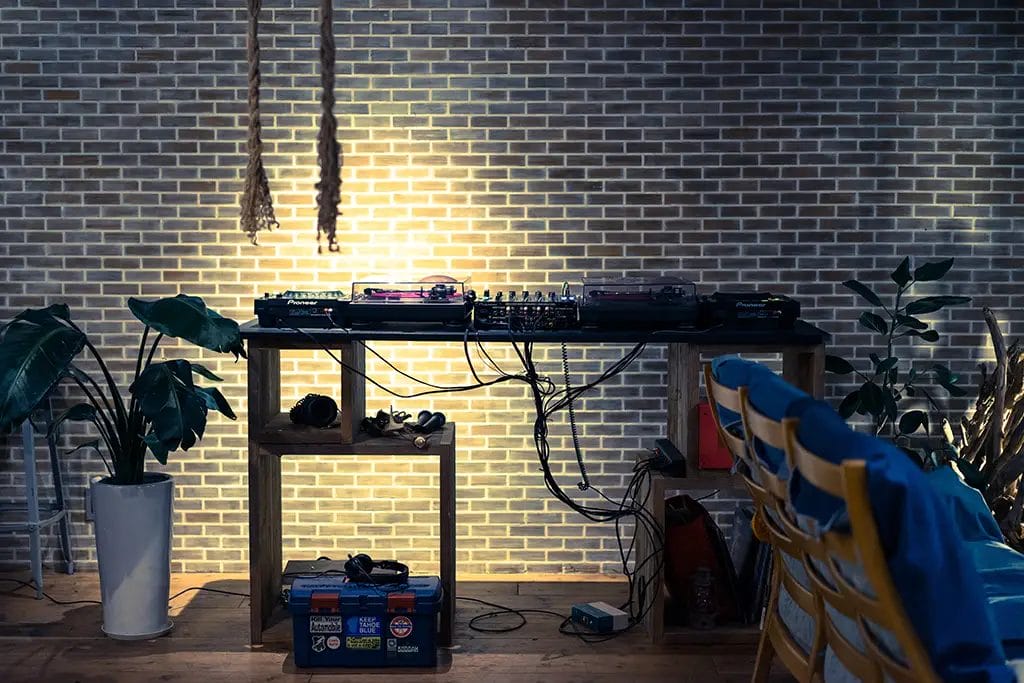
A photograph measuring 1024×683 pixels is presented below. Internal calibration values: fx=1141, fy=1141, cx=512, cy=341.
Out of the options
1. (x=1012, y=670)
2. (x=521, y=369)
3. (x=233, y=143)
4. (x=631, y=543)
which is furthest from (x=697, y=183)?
(x=1012, y=670)

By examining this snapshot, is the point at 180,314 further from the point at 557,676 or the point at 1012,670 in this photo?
the point at 1012,670

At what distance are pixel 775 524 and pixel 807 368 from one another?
52.2 inches

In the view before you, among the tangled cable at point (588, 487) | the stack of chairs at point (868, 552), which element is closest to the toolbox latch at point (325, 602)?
the tangled cable at point (588, 487)

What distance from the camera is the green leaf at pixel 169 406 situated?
3.73 meters

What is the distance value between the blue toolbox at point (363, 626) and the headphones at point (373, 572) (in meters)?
0.06

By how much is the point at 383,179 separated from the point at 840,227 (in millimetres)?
1922

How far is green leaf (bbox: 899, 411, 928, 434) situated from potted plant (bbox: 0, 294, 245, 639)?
8.56 ft

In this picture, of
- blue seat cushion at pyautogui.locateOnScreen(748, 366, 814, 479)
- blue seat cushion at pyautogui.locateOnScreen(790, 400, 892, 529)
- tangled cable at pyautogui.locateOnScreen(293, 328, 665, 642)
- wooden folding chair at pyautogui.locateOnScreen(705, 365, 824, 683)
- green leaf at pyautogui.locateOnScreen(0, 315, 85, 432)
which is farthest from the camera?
tangled cable at pyautogui.locateOnScreen(293, 328, 665, 642)

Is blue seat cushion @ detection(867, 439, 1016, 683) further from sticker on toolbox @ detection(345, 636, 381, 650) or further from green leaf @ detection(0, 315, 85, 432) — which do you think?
green leaf @ detection(0, 315, 85, 432)

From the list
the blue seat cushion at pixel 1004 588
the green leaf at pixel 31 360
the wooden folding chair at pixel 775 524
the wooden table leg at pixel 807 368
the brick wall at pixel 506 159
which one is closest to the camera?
the wooden folding chair at pixel 775 524

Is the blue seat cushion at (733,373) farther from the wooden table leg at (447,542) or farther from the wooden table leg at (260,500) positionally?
the wooden table leg at (260,500)

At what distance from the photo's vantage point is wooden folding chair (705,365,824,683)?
2.38m

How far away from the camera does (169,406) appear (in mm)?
3758

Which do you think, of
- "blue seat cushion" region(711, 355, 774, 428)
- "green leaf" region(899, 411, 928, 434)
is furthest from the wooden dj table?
"blue seat cushion" region(711, 355, 774, 428)
